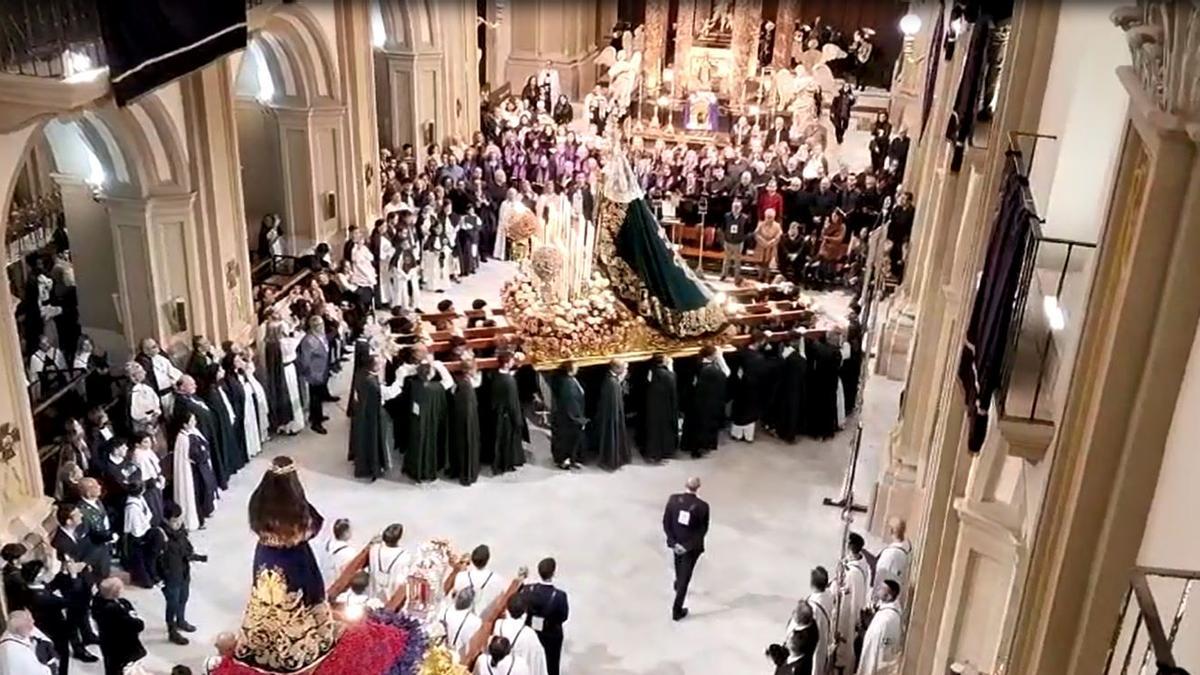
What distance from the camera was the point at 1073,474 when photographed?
460 centimetres

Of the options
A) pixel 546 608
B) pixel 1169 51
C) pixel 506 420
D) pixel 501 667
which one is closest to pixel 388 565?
pixel 546 608

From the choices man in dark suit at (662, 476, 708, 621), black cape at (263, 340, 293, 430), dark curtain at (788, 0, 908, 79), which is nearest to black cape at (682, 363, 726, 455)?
man in dark suit at (662, 476, 708, 621)

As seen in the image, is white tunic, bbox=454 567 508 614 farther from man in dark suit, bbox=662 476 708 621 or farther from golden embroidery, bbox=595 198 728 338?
golden embroidery, bbox=595 198 728 338

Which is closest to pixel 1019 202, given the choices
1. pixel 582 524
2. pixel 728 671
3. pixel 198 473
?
pixel 728 671

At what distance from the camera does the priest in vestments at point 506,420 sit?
41.6 feet

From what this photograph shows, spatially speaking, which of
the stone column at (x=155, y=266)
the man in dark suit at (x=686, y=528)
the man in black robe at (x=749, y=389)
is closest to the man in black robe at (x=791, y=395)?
the man in black robe at (x=749, y=389)

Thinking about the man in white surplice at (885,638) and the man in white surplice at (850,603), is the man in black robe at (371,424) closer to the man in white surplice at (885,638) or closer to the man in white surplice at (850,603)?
the man in white surplice at (850,603)

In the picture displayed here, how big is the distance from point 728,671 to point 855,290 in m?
8.80

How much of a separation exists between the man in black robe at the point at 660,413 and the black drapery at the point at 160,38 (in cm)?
547

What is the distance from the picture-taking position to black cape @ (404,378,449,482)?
491 inches

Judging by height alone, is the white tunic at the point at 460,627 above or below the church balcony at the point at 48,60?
below

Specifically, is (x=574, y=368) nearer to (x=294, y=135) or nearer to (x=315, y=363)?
(x=315, y=363)

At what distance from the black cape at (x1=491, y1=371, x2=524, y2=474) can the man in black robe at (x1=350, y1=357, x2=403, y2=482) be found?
103 centimetres

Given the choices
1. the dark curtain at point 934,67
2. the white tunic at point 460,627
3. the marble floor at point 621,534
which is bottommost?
the marble floor at point 621,534
